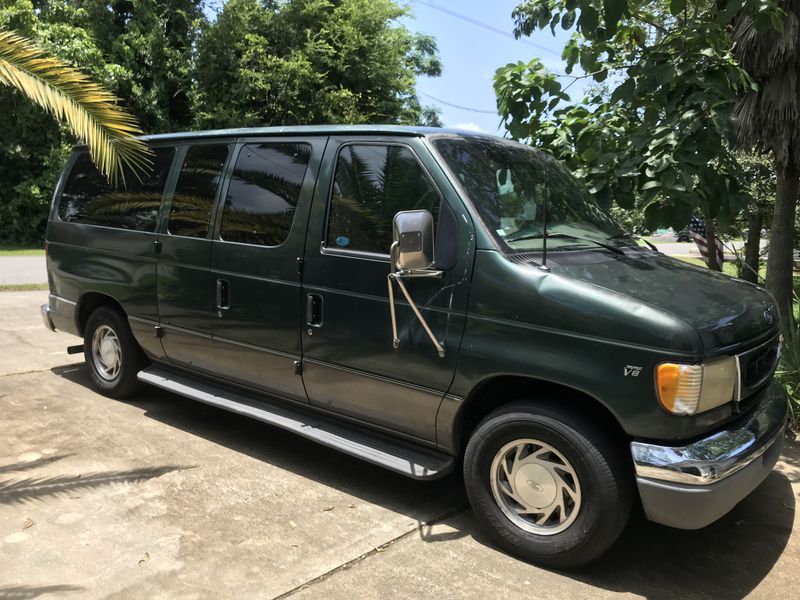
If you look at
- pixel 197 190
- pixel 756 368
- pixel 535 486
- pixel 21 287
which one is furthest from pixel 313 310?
pixel 21 287

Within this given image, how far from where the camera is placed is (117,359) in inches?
227

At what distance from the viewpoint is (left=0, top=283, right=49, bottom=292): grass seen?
1182 centimetres

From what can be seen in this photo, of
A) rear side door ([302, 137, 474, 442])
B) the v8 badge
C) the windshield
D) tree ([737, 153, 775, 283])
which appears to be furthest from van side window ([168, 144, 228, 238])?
tree ([737, 153, 775, 283])

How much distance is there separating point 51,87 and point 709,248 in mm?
9177

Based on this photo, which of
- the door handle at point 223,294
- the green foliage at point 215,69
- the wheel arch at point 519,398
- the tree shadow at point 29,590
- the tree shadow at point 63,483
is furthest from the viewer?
the green foliage at point 215,69

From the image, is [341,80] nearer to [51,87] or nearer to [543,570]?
[51,87]

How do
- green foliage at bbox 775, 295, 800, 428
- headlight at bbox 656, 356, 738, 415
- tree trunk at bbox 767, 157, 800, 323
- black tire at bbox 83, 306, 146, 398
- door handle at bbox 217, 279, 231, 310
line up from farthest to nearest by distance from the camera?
tree trunk at bbox 767, 157, 800, 323, black tire at bbox 83, 306, 146, 398, green foliage at bbox 775, 295, 800, 428, door handle at bbox 217, 279, 231, 310, headlight at bbox 656, 356, 738, 415

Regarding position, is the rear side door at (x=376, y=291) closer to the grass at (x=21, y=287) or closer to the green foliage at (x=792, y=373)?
the green foliage at (x=792, y=373)

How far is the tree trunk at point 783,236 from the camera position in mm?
7387

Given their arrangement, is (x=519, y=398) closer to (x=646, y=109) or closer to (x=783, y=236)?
(x=646, y=109)

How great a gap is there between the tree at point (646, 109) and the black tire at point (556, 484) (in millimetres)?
2191

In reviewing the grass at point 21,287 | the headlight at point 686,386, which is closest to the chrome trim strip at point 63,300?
the headlight at point 686,386

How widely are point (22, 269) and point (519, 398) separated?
1412 cm

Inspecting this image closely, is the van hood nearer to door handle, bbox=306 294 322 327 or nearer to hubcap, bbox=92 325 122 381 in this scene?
door handle, bbox=306 294 322 327
